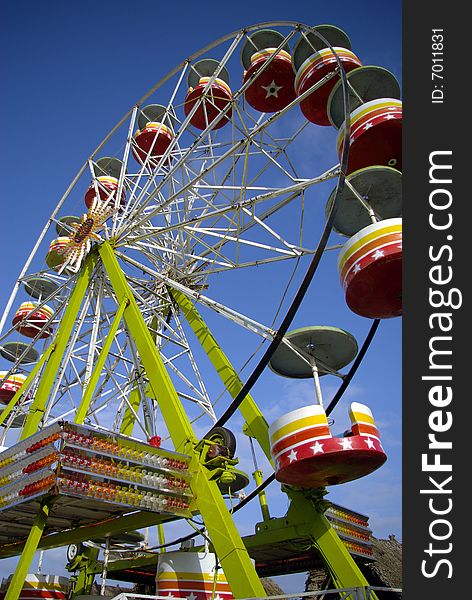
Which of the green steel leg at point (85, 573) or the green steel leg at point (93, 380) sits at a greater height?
the green steel leg at point (93, 380)

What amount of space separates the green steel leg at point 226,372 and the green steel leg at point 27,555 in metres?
5.88

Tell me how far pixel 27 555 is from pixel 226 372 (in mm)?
7345

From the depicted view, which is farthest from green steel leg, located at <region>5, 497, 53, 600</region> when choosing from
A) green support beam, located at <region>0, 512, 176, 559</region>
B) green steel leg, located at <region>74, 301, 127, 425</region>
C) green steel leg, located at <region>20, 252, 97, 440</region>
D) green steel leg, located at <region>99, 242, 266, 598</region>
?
green steel leg, located at <region>20, 252, 97, 440</region>

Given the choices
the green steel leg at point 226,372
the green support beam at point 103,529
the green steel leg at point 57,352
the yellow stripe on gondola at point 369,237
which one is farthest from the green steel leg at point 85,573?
the yellow stripe on gondola at point 369,237

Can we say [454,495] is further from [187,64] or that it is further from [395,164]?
[187,64]

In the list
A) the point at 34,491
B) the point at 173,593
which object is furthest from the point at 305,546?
the point at 34,491

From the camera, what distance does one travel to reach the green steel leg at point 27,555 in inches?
346

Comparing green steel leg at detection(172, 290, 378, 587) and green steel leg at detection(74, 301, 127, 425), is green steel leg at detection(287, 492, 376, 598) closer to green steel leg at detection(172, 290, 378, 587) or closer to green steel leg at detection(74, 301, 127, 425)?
green steel leg at detection(172, 290, 378, 587)

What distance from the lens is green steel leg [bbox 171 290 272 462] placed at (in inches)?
556

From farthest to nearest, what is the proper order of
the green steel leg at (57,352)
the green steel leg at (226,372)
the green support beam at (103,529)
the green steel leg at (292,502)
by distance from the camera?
1. the green steel leg at (226,372)
2. the green steel leg at (57,352)
3. the green steel leg at (292,502)
4. the green support beam at (103,529)

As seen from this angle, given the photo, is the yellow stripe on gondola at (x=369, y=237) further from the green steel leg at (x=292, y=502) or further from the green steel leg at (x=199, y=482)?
the green steel leg at (x=292, y=502)

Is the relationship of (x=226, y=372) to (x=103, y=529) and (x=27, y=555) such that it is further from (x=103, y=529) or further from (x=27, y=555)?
(x=27, y=555)

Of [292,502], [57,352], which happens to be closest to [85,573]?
[57,352]

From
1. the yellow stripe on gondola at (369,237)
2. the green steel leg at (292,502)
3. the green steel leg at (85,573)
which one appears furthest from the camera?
the green steel leg at (85,573)
